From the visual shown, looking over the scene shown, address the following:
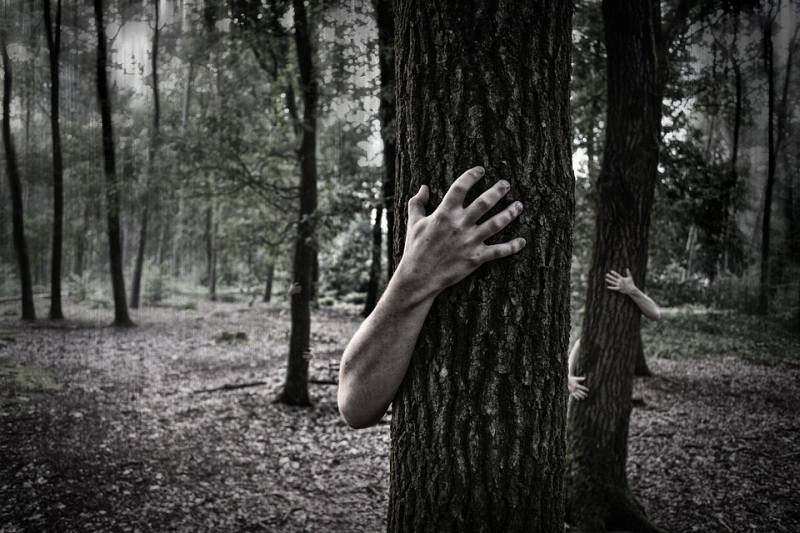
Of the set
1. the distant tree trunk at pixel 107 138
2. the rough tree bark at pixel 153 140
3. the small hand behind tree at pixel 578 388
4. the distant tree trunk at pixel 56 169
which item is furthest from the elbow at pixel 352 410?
the distant tree trunk at pixel 107 138

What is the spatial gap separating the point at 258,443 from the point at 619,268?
17.1ft

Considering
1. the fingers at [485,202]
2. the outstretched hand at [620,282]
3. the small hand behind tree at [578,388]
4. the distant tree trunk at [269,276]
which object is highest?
the fingers at [485,202]

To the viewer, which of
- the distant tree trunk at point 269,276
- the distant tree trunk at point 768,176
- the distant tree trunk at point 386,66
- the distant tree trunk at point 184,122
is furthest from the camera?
the distant tree trunk at point 269,276

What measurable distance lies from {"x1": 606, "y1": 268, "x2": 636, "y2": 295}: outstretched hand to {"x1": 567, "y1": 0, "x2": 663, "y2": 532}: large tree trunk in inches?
2.7

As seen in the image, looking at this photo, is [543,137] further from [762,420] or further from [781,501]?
[762,420]

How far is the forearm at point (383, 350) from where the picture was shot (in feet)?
4.74

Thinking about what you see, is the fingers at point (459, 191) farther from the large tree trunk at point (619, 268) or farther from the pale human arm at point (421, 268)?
the large tree trunk at point (619, 268)

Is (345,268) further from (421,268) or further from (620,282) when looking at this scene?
(421,268)

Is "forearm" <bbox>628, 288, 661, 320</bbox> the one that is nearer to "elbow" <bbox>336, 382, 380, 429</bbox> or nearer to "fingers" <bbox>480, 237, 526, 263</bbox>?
"fingers" <bbox>480, 237, 526, 263</bbox>

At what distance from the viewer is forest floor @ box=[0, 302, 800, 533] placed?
174 inches

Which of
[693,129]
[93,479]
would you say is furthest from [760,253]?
[93,479]

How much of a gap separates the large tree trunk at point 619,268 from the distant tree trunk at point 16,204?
6777 millimetres

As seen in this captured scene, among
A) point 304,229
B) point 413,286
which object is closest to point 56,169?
point 304,229

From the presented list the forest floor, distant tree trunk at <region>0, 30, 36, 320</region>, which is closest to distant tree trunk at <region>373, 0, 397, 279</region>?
the forest floor
